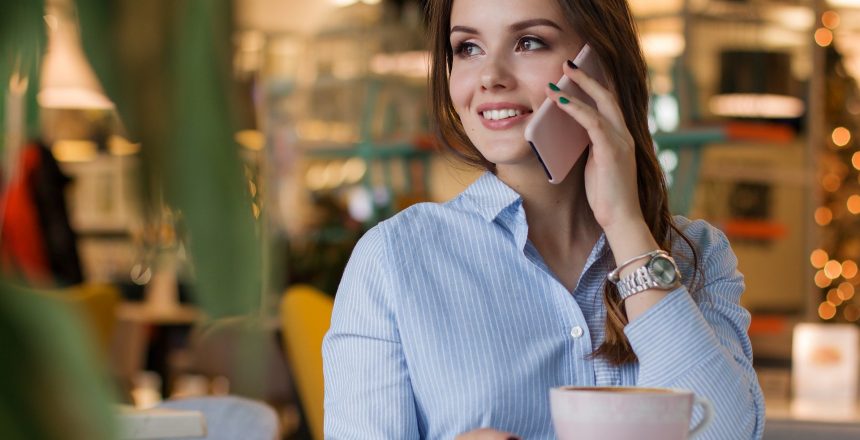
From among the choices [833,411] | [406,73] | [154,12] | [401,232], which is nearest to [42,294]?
[154,12]

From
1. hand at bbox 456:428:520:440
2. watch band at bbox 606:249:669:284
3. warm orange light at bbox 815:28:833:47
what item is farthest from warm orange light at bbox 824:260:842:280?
hand at bbox 456:428:520:440

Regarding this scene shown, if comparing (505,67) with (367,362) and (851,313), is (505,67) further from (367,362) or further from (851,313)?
(851,313)

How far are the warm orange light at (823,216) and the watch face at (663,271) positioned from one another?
5.89 metres

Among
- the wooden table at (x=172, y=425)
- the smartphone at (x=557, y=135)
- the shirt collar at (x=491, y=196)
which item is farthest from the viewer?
the shirt collar at (x=491, y=196)

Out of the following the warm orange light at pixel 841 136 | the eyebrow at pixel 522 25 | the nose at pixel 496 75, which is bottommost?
the warm orange light at pixel 841 136

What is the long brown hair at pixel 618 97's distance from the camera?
4.09ft

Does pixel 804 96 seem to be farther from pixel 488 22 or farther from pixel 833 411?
pixel 488 22

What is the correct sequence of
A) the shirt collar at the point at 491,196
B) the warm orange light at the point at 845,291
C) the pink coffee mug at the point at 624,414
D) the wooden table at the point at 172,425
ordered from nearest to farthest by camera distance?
the pink coffee mug at the point at 624,414
the wooden table at the point at 172,425
the shirt collar at the point at 491,196
the warm orange light at the point at 845,291

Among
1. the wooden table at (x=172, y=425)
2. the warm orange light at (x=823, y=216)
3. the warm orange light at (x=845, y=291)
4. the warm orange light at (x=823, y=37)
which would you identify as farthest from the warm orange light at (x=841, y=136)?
the wooden table at (x=172, y=425)

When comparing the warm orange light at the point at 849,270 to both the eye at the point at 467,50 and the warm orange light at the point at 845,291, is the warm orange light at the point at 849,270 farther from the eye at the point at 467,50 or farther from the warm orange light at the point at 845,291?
the eye at the point at 467,50

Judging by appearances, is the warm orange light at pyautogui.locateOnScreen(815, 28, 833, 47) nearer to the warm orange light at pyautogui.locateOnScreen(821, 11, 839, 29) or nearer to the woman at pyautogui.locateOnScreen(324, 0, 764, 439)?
the warm orange light at pyautogui.locateOnScreen(821, 11, 839, 29)

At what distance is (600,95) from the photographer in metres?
1.23

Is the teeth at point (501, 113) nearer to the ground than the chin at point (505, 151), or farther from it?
farther from it

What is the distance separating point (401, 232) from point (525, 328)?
189mm
